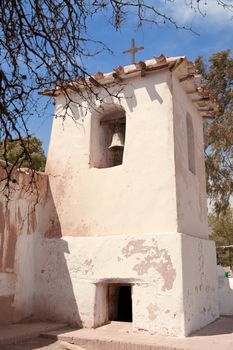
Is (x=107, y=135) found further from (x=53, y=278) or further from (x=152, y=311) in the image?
(x=152, y=311)

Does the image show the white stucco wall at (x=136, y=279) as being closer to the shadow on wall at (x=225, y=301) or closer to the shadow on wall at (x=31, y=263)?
the shadow on wall at (x=31, y=263)

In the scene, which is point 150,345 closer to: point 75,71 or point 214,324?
point 214,324

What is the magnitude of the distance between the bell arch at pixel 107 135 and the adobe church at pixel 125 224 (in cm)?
3

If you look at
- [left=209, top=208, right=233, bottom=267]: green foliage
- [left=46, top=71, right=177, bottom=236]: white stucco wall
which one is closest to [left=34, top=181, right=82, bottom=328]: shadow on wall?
[left=46, top=71, right=177, bottom=236]: white stucco wall

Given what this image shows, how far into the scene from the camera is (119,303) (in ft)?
28.6

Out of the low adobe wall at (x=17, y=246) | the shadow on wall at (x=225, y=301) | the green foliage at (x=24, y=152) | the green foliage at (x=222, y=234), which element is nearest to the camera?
the green foliage at (x=24, y=152)

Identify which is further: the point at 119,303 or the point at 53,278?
the point at 119,303

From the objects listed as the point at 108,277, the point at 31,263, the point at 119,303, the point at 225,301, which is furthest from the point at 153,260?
the point at 225,301

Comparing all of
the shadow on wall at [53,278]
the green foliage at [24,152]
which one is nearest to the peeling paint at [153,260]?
the shadow on wall at [53,278]

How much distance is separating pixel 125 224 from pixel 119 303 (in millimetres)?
2246

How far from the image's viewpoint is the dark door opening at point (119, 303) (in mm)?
8258

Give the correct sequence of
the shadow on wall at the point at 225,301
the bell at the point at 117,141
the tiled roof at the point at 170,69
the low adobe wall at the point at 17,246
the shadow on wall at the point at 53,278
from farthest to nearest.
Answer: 1. the bell at the point at 117,141
2. the shadow on wall at the point at 225,301
3. the tiled roof at the point at 170,69
4. the shadow on wall at the point at 53,278
5. the low adobe wall at the point at 17,246

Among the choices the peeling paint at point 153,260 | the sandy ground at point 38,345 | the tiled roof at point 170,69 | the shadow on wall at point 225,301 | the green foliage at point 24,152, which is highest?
the tiled roof at point 170,69

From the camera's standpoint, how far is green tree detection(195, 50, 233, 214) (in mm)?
14344
